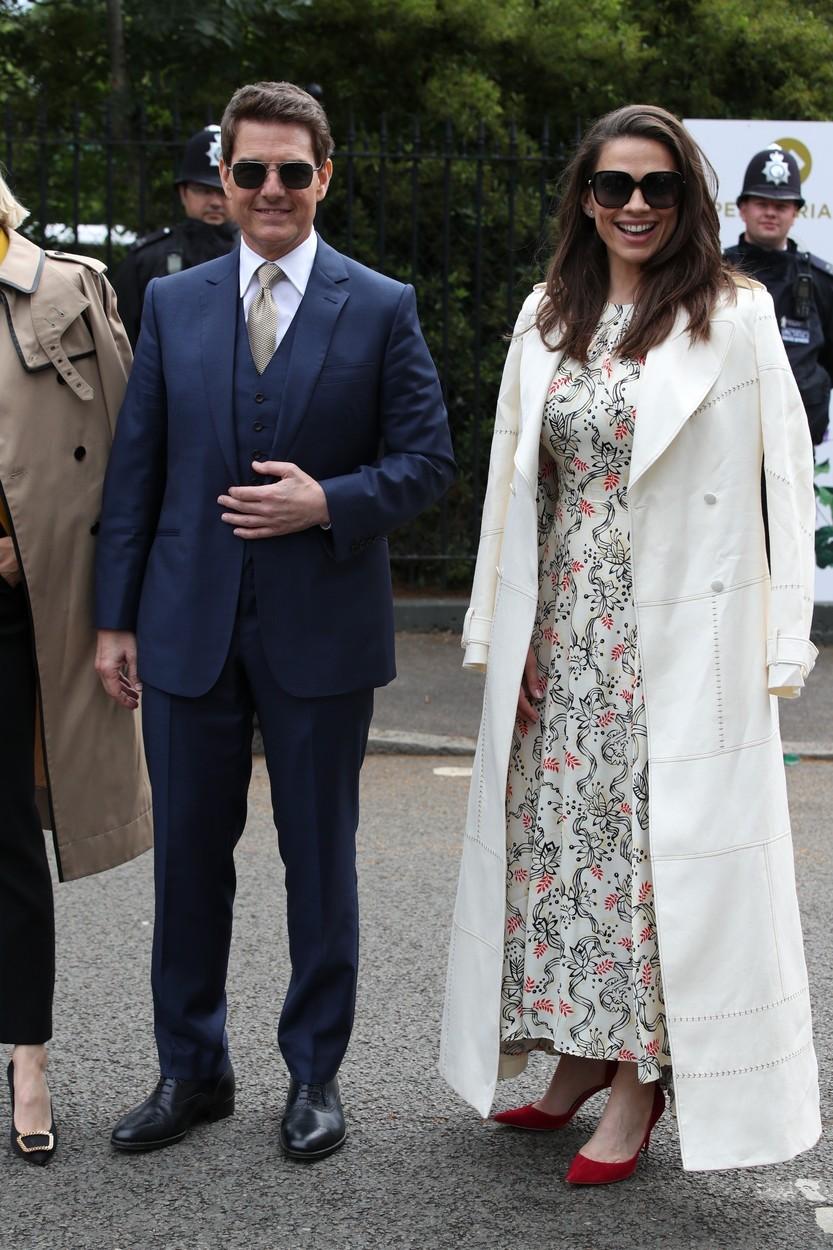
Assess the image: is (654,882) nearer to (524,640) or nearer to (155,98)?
(524,640)

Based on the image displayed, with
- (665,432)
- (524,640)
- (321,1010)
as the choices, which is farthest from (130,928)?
(665,432)

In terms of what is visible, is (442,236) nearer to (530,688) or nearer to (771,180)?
(771,180)

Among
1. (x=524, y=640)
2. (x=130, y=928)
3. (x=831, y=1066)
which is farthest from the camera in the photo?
(x=130, y=928)

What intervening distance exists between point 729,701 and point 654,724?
15 centimetres

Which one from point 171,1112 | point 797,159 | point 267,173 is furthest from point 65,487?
point 797,159

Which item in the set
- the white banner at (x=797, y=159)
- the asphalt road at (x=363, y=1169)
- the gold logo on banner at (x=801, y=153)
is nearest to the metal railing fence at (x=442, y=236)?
the white banner at (x=797, y=159)

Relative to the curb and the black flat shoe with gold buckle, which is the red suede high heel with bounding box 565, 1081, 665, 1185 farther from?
the curb

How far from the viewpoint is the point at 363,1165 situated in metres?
3.46

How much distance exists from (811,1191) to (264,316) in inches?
82.3

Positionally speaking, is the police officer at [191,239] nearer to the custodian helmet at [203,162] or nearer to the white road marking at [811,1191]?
the custodian helmet at [203,162]

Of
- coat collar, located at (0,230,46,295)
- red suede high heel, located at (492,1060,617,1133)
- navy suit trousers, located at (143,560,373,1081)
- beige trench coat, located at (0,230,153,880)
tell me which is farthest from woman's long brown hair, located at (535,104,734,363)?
red suede high heel, located at (492,1060,617,1133)

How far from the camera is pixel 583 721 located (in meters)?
3.36

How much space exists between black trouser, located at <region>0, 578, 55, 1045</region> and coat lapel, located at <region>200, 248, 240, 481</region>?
0.55 meters

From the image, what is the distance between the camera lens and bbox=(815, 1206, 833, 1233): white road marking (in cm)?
321
